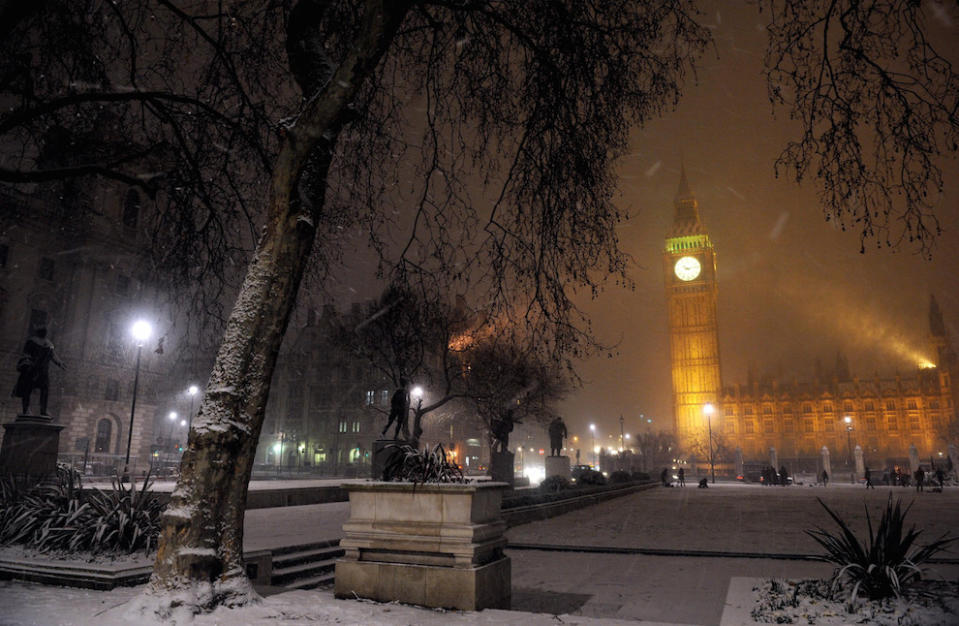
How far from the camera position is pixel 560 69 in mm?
8281

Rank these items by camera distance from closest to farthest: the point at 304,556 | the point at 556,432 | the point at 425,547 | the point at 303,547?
the point at 425,547, the point at 304,556, the point at 303,547, the point at 556,432

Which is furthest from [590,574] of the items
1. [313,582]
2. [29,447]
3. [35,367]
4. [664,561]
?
[35,367]

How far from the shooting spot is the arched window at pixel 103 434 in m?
46.8

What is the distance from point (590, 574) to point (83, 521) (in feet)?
24.8

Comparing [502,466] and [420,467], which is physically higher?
[420,467]

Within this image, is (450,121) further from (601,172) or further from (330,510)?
(330,510)

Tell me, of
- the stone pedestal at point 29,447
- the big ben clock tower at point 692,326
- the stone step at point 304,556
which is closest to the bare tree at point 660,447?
the big ben clock tower at point 692,326

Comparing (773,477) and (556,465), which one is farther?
(773,477)

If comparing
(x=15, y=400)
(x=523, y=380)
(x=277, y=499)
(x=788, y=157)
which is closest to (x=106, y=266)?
(x=15, y=400)

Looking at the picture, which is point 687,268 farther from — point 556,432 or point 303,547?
point 303,547

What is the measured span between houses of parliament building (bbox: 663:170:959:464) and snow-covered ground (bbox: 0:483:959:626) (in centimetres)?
10119

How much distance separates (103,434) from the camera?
47.2 metres

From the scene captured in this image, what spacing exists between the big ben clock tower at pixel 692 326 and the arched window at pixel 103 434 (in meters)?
111

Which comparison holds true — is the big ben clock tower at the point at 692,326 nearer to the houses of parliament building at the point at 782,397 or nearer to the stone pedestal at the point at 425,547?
the houses of parliament building at the point at 782,397
